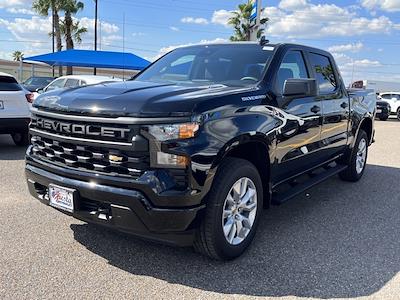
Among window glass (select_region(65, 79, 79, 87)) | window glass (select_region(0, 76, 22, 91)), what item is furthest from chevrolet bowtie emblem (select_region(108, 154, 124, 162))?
window glass (select_region(65, 79, 79, 87))

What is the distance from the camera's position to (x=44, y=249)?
12.4ft

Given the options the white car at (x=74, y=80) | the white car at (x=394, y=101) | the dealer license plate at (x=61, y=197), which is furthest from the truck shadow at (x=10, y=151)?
the white car at (x=394, y=101)

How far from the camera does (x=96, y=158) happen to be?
10.7 ft

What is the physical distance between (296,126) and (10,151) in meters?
6.33

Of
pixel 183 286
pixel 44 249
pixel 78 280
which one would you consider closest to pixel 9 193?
pixel 44 249

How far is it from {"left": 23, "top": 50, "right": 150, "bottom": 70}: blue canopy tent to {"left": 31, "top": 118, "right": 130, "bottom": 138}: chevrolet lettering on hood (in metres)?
21.9

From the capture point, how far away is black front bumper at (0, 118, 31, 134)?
7.98 m

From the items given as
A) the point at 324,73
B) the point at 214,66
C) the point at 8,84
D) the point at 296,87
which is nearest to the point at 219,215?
the point at 296,87

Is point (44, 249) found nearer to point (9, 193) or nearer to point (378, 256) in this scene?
point (9, 193)

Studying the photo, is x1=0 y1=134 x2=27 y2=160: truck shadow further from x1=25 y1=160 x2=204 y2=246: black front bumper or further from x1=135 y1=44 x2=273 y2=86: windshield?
x1=25 y1=160 x2=204 y2=246: black front bumper

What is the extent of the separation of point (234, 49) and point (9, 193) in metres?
3.34

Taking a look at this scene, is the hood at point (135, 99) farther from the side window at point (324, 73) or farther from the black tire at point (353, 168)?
the black tire at point (353, 168)

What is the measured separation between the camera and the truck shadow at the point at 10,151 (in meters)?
7.93

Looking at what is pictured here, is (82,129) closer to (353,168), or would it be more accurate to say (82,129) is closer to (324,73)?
(324,73)
